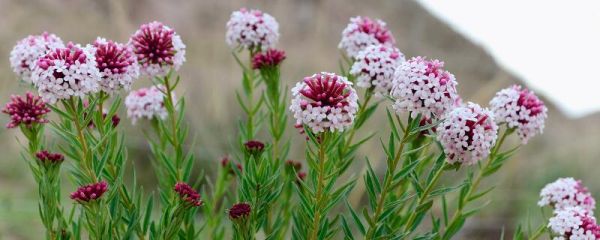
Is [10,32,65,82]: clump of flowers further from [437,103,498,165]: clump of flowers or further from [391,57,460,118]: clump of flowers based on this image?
[437,103,498,165]: clump of flowers

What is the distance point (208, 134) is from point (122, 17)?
1.94 meters

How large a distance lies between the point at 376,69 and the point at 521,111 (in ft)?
1.49

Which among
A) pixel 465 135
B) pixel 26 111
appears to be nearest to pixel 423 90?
pixel 465 135

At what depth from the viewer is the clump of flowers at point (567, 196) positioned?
208cm

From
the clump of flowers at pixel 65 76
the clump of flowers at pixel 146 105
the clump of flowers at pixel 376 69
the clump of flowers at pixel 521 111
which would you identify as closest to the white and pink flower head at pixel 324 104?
the clump of flowers at pixel 376 69

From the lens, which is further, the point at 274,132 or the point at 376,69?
the point at 274,132

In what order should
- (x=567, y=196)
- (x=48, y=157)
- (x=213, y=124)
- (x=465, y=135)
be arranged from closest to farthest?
(x=465, y=135), (x=48, y=157), (x=567, y=196), (x=213, y=124)

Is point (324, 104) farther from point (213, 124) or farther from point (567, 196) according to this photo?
point (213, 124)

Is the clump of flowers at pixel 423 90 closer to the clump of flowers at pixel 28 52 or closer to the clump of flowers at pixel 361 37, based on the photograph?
the clump of flowers at pixel 361 37

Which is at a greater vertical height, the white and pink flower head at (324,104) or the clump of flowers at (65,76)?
the clump of flowers at (65,76)

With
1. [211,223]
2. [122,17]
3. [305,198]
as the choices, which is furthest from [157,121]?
[122,17]

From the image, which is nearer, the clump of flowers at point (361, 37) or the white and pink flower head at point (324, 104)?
the white and pink flower head at point (324, 104)

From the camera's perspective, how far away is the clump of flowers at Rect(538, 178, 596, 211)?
6.81ft

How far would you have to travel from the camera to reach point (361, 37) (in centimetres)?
219
